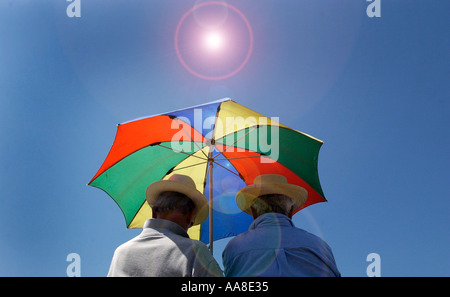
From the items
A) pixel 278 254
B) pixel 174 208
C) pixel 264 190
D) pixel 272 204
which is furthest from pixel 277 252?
pixel 174 208

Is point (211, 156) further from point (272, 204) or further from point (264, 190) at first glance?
point (272, 204)

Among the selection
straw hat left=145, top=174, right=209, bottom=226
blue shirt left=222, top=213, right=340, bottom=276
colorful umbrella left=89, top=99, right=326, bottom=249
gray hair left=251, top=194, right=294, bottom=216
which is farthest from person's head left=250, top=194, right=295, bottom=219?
colorful umbrella left=89, top=99, right=326, bottom=249

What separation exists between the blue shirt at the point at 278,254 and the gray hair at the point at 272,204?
0.26 meters

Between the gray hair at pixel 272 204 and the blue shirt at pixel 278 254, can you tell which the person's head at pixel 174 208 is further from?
the gray hair at pixel 272 204

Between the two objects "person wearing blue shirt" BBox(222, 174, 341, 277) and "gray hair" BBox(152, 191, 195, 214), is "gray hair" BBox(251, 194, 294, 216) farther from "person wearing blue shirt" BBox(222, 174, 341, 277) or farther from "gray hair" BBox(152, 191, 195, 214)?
"gray hair" BBox(152, 191, 195, 214)

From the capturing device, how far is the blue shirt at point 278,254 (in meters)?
2.07

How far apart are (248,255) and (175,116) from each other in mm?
Result: 1973

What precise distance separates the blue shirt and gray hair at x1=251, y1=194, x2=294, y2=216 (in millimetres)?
257

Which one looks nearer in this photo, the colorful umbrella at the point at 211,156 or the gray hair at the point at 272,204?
the gray hair at the point at 272,204

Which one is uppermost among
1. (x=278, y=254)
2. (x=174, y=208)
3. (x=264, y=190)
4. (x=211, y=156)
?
(x=211, y=156)

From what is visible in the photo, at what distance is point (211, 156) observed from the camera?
14.3 ft

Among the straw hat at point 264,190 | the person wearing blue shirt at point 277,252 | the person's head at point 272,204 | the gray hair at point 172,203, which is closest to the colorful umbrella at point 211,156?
the straw hat at point 264,190

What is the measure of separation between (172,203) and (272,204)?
857mm
